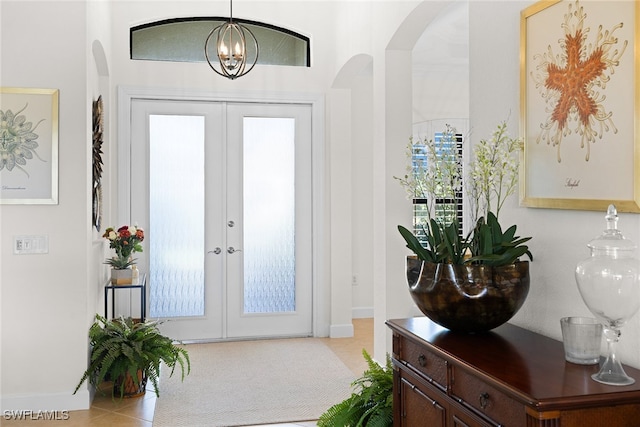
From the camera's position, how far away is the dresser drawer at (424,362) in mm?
2043

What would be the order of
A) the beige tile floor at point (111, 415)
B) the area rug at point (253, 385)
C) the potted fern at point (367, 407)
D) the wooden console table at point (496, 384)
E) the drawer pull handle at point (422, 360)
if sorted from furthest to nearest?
1. the area rug at point (253, 385)
2. the beige tile floor at point (111, 415)
3. the potted fern at point (367, 407)
4. the drawer pull handle at point (422, 360)
5. the wooden console table at point (496, 384)

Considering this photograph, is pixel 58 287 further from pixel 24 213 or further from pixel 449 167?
pixel 449 167

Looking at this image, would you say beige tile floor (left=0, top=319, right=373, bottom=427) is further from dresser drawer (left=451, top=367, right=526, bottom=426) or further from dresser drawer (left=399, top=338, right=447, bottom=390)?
dresser drawer (left=451, top=367, right=526, bottom=426)

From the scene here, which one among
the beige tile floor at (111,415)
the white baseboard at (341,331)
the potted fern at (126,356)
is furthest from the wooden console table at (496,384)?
the white baseboard at (341,331)

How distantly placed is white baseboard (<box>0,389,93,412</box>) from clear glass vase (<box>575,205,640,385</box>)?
125 inches

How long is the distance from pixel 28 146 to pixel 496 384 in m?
3.19

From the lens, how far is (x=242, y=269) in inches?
226

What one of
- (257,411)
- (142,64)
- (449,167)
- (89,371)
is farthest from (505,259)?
(142,64)

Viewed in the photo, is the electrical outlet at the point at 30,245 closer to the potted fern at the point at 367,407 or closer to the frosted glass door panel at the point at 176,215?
the frosted glass door panel at the point at 176,215

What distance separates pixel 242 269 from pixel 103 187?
57.4 inches

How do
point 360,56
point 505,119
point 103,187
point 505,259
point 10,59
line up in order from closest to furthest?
point 505,259
point 505,119
point 10,59
point 360,56
point 103,187

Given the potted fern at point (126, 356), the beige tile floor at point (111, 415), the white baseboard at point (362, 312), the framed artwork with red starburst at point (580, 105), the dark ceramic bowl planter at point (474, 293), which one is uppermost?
the framed artwork with red starburst at point (580, 105)

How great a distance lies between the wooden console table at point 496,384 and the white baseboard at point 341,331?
340cm

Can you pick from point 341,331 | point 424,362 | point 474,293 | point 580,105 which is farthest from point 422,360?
point 341,331
